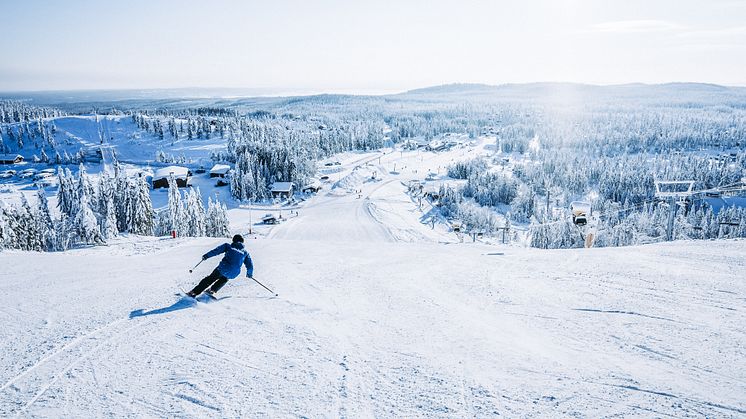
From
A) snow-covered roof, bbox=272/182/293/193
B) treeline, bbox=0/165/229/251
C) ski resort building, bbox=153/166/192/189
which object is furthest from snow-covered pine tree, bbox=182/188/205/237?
ski resort building, bbox=153/166/192/189

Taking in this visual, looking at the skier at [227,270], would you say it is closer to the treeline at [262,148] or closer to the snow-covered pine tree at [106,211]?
the snow-covered pine tree at [106,211]

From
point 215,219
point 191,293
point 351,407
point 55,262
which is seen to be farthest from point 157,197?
point 351,407

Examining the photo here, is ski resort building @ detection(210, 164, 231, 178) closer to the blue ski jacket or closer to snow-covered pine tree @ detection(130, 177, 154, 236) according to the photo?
snow-covered pine tree @ detection(130, 177, 154, 236)

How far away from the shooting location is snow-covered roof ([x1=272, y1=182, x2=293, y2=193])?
7769 cm

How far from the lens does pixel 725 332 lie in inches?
251

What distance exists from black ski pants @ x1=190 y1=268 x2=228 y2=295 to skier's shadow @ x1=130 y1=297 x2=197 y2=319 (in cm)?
31

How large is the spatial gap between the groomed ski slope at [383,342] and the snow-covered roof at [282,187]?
67.6 m

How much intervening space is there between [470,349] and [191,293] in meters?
5.76

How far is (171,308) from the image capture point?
25.1ft

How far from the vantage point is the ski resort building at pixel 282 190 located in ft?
256

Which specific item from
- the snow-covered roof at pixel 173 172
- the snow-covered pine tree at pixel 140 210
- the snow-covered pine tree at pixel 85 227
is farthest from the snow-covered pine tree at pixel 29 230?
the snow-covered roof at pixel 173 172

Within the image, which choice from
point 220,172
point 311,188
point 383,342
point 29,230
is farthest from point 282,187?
point 383,342

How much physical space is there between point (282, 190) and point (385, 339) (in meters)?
73.9

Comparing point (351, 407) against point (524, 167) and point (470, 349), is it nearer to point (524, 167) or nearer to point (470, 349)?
point (470, 349)
